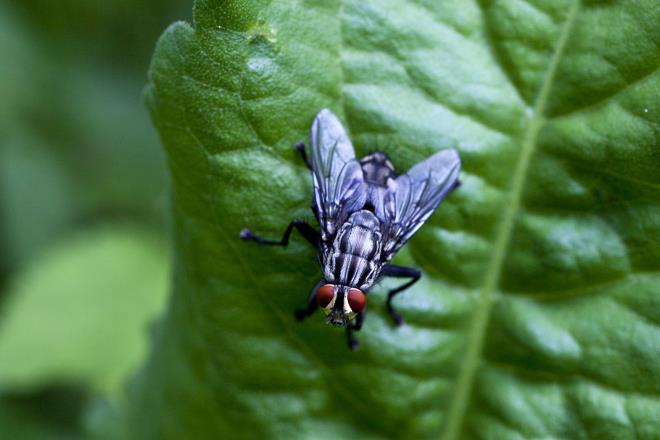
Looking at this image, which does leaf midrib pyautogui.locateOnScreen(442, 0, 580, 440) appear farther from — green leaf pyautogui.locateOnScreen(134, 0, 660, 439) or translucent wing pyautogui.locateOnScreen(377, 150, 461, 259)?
translucent wing pyautogui.locateOnScreen(377, 150, 461, 259)

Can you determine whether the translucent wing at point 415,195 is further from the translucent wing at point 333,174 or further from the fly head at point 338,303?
the fly head at point 338,303

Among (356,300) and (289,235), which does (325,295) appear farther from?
(289,235)

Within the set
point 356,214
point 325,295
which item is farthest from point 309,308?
point 356,214

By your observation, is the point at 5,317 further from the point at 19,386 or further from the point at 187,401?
the point at 187,401

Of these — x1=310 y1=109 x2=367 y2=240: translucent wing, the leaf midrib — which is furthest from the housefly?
the leaf midrib

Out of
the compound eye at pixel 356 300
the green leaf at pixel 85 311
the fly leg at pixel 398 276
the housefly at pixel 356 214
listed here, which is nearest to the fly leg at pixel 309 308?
the housefly at pixel 356 214

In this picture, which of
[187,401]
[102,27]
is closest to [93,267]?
[102,27]
